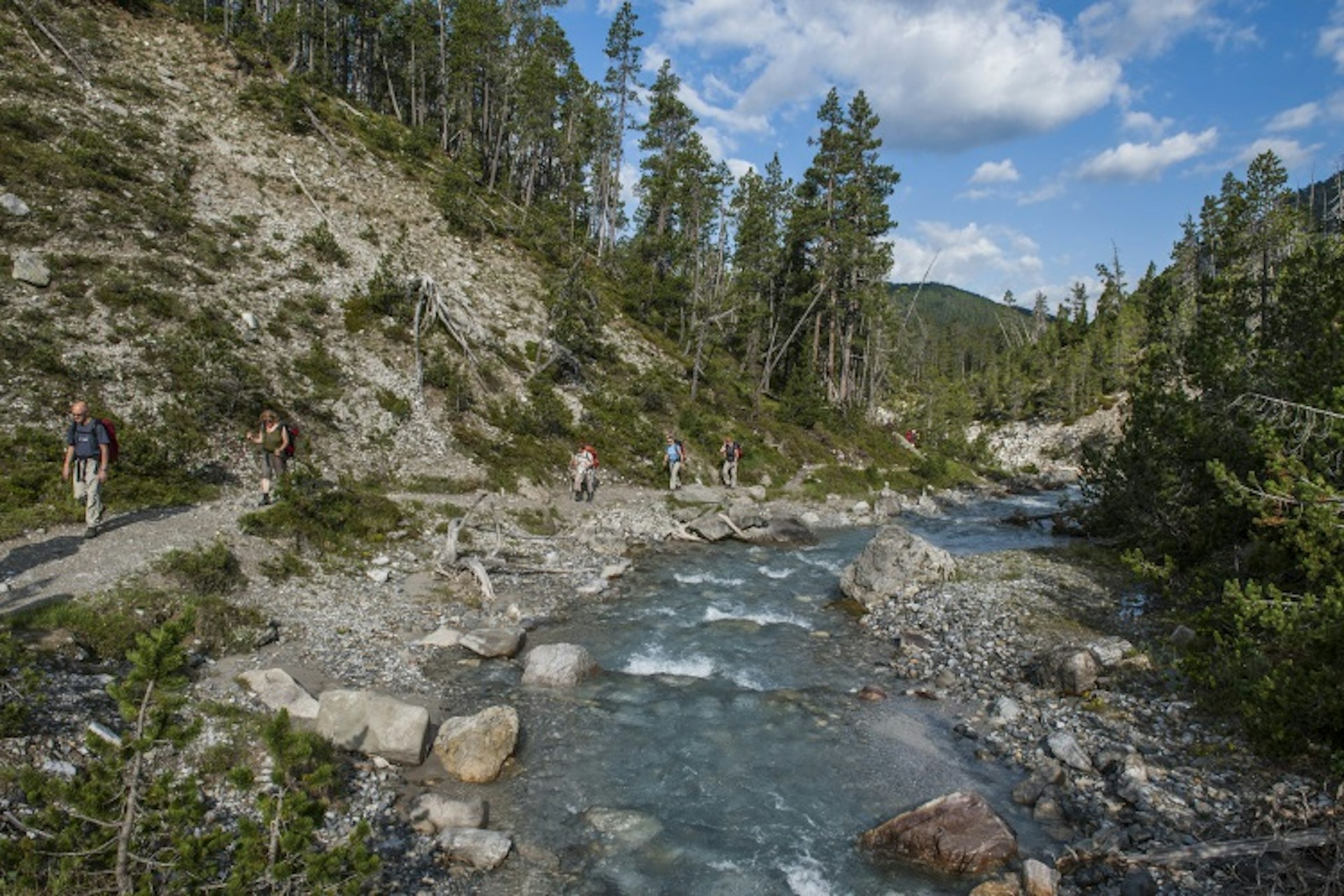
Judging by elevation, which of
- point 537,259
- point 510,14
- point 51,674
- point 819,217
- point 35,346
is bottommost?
point 51,674

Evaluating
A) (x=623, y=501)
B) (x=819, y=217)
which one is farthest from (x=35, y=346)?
(x=819, y=217)

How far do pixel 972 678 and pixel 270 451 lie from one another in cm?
1742

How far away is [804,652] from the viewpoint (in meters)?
16.1

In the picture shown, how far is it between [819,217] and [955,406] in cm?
3341

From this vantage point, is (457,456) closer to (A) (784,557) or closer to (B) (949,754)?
(A) (784,557)

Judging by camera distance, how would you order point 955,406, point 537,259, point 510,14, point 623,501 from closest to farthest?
point 623,501 → point 537,259 → point 510,14 → point 955,406

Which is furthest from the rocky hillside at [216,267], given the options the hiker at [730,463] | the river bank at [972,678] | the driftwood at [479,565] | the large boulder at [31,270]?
the hiker at [730,463]

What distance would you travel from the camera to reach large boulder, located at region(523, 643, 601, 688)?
527 inches

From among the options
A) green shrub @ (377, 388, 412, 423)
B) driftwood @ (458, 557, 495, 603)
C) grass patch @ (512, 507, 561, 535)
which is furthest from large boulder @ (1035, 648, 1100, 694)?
green shrub @ (377, 388, 412, 423)

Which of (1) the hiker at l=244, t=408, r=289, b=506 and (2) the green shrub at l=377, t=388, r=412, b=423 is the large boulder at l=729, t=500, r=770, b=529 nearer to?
(2) the green shrub at l=377, t=388, r=412, b=423

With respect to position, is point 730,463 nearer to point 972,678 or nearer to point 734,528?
point 734,528

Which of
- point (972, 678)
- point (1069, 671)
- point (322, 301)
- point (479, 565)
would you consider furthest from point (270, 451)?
point (1069, 671)

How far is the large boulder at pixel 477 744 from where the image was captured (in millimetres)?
10102

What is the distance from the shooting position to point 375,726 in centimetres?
1019
